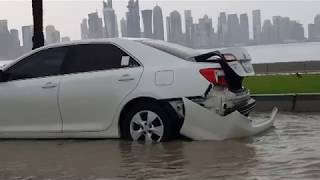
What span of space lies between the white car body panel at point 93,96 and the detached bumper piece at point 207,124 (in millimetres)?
865

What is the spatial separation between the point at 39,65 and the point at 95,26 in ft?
24.0

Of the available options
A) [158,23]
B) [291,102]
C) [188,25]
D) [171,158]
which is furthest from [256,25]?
[171,158]

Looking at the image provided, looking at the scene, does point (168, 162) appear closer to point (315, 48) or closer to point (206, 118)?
point (206, 118)

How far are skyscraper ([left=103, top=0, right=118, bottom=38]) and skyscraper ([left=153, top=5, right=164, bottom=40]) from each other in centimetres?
110

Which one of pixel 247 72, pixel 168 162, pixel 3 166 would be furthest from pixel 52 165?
pixel 247 72

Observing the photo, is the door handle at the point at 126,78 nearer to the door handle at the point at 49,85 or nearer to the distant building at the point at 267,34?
the door handle at the point at 49,85

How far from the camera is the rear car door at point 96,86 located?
820 centimetres

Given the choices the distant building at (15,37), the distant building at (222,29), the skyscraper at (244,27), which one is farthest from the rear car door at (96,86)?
the skyscraper at (244,27)

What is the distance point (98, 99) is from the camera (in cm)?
828

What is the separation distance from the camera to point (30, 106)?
341 inches

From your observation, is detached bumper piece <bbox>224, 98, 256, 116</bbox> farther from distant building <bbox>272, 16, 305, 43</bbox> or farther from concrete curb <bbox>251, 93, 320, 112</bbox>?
distant building <bbox>272, 16, 305, 43</bbox>

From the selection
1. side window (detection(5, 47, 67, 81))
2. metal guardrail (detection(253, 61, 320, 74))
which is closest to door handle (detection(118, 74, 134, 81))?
side window (detection(5, 47, 67, 81))

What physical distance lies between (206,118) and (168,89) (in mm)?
623

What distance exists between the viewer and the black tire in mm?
7918
